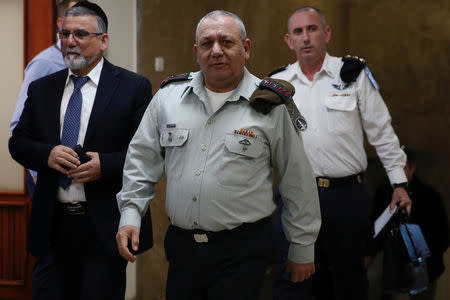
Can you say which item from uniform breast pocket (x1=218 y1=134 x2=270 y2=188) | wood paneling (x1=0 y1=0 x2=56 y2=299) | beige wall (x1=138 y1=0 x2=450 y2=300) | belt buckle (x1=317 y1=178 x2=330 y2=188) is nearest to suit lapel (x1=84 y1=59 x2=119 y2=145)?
uniform breast pocket (x1=218 y1=134 x2=270 y2=188)

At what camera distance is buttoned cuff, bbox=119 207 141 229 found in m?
2.27

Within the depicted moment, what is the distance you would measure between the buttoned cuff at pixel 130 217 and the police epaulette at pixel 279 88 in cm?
66

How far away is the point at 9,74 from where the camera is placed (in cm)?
431

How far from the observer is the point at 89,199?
256 cm

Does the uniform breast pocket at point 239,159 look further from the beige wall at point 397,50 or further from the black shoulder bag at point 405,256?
the beige wall at point 397,50

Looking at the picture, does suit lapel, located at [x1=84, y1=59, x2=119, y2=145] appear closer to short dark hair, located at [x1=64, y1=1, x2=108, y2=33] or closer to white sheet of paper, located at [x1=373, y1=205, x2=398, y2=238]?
short dark hair, located at [x1=64, y1=1, x2=108, y2=33]

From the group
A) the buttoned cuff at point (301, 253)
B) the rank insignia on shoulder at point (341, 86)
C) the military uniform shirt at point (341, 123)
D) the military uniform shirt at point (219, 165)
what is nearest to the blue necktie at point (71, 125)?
the military uniform shirt at point (219, 165)

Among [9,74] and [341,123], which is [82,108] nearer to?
[341,123]

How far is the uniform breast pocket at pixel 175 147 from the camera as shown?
89.5 inches

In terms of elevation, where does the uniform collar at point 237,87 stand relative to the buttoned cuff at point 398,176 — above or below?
above

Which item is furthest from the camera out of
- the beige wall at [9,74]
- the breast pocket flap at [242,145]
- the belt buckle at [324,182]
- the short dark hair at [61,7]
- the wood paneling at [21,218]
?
the beige wall at [9,74]

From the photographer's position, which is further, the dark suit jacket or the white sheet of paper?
the white sheet of paper

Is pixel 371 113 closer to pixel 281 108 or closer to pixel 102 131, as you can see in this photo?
pixel 281 108

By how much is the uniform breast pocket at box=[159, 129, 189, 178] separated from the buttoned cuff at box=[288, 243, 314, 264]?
51 centimetres
